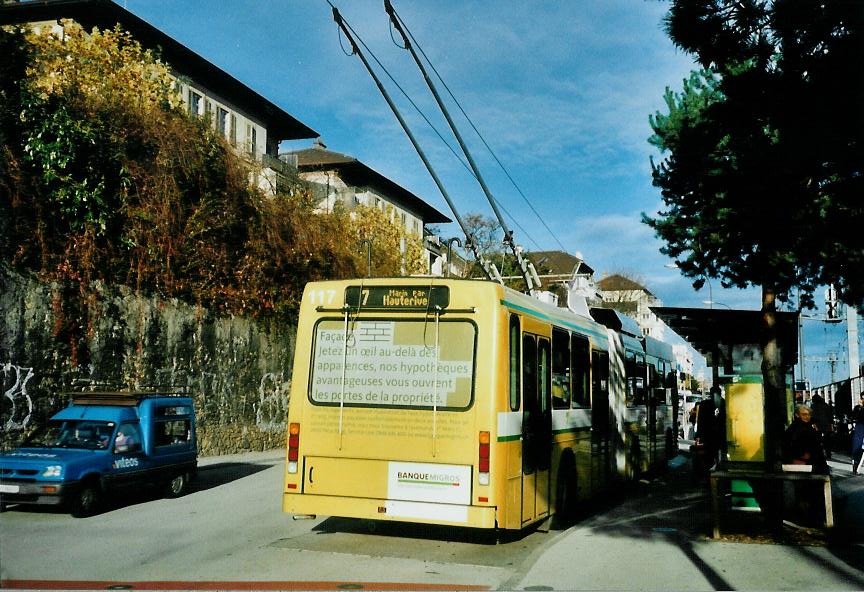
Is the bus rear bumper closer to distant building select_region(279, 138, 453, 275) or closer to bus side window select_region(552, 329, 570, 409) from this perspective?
bus side window select_region(552, 329, 570, 409)

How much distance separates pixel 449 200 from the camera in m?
13.1

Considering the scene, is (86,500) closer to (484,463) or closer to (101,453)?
(101,453)

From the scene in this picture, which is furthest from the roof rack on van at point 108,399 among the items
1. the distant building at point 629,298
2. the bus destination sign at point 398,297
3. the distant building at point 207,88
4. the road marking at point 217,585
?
the distant building at point 629,298

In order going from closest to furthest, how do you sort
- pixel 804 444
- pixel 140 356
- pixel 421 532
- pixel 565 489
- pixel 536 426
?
pixel 536 426, pixel 421 532, pixel 804 444, pixel 565 489, pixel 140 356

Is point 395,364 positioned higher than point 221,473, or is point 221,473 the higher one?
point 395,364

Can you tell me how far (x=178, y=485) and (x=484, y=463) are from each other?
23.2ft

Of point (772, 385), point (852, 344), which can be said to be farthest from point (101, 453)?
point (852, 344)

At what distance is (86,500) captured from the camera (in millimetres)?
11180

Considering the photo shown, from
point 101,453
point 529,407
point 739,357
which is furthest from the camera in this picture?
point 739,357

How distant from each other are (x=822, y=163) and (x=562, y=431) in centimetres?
464

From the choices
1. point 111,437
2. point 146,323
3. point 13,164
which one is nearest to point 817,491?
point 111,437

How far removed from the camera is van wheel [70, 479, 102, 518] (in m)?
11.0

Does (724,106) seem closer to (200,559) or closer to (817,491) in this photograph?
(817,491)

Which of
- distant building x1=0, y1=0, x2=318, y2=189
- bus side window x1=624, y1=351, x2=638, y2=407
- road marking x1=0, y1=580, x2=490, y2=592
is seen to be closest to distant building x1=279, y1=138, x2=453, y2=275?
distant building x1=0, y1=0, x2=318, y2=189
